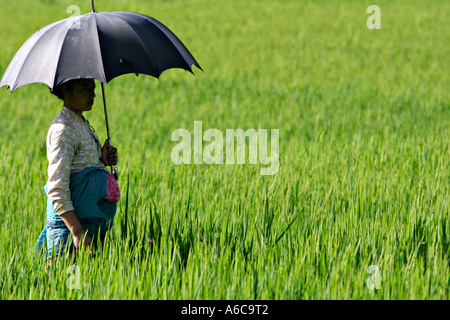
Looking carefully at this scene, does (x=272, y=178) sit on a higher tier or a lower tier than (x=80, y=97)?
lower

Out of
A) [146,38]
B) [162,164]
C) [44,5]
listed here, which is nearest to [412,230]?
[146,38]

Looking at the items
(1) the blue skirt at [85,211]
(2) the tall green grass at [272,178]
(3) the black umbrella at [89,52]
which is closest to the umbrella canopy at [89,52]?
(3) the black umbrella at [89,52]

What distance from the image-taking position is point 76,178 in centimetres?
269

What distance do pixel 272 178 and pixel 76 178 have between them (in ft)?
7.08

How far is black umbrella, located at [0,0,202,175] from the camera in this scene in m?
2.62

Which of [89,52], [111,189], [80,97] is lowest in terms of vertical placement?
[111,189]

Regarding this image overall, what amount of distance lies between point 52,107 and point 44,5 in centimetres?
1326

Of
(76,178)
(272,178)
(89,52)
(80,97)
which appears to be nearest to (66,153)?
(76,178)

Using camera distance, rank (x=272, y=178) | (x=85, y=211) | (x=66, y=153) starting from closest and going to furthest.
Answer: (x=66, y=153), (x=85, y=211), (x=272, y=178)

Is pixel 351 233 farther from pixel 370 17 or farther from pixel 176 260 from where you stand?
pixel 370 17

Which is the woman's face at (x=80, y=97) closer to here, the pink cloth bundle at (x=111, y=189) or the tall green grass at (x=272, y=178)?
the pink cloth bundle at (x=111, y=189)

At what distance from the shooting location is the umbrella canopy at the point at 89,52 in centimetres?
263

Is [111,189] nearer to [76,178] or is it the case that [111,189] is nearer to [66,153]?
[76,178]

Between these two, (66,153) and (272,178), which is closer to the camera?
(66,153)
